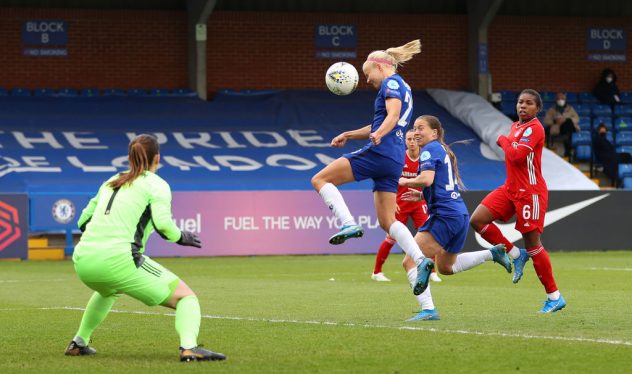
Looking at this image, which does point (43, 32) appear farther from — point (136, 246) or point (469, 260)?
point (136, 246)

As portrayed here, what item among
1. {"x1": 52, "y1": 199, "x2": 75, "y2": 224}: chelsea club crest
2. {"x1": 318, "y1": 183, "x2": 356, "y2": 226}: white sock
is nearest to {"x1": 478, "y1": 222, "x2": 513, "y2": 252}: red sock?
{"x1": 318, "y1": 183, "x2": 356, "y2": 226}: white sock

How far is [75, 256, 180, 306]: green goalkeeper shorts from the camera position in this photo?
8.02 metres

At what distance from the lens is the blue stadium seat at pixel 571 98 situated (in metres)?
35.0

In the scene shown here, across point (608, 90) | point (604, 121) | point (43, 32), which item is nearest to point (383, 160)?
point (43, 32)

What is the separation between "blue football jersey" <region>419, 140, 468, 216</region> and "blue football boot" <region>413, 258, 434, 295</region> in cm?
128

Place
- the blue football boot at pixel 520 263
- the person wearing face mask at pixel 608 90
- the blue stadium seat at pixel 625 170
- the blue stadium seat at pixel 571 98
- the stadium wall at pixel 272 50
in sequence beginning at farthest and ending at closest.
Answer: the person wearing face mask at pixel 608 90
the blue stadium seat at pixel 571 98
the stadium wall at pixel 272 50
the blue stadium seat at pixel 625 170
the blue football boot at pixel 520 263

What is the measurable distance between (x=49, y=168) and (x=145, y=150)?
20399mm

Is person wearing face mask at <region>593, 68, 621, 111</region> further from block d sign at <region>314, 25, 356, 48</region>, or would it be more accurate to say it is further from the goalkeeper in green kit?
the goalkeeper in green kit

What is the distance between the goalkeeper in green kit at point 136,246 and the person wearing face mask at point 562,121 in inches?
992

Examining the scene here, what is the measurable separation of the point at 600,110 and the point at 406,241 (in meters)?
25.0

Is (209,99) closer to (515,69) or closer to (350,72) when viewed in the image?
(515,69)

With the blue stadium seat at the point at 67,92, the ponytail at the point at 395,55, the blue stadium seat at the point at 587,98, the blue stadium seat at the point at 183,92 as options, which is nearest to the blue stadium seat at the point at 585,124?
the blue stadium seat at the point at 587,98

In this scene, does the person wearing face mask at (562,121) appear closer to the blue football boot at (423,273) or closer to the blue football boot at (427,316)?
the blue football boot at (427,316)

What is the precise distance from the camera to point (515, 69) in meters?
36.0
